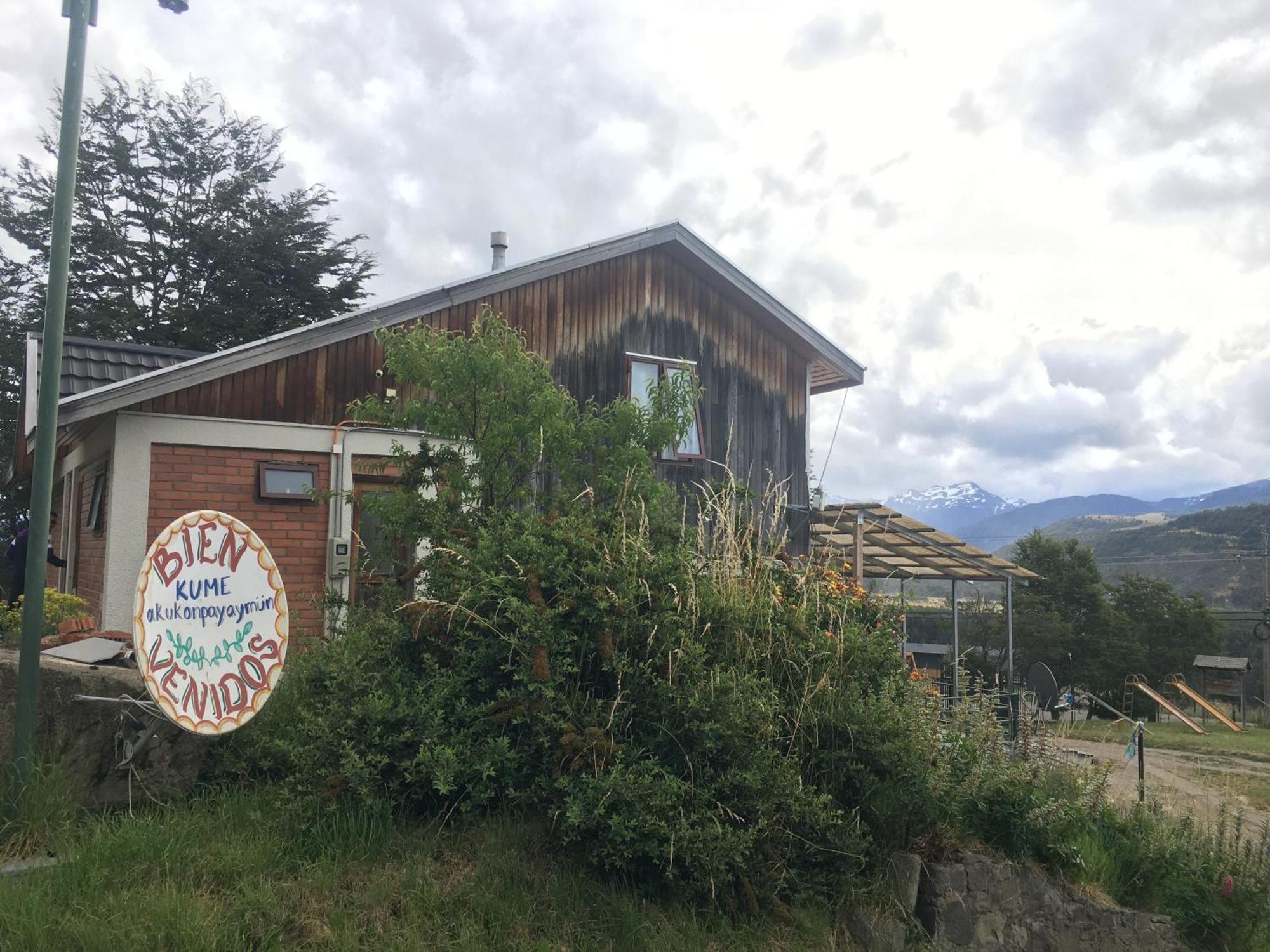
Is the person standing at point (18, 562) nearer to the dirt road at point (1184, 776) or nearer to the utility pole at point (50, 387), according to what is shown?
the utility pole at point (50, 387)

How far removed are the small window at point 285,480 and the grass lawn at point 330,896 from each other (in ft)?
16.8

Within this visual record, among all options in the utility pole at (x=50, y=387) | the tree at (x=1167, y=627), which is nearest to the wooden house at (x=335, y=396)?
the utility pole at (x=50, y=387)

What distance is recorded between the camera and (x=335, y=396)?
392 inches

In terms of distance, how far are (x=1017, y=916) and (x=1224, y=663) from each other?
2592 cm

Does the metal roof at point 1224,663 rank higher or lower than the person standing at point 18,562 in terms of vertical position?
lower

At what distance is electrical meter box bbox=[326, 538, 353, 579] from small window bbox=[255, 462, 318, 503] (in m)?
0.47

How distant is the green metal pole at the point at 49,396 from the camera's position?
15.0 ft

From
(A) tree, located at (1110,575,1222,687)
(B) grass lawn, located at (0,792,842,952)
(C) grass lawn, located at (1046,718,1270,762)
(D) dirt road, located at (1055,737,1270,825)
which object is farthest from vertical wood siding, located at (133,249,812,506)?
(A) tree, located at (1110,575,1222,687)

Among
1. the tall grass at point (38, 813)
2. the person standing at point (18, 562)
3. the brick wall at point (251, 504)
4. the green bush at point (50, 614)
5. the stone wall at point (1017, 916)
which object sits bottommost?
the stone wall at point (1017, 916)

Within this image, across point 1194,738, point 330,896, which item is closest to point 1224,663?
point 1194,738

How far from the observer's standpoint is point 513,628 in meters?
5.04

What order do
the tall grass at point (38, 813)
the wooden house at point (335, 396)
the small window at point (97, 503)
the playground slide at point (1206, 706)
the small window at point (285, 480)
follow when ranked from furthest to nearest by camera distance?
the playground slide at point (1206, 706)
the small window at point (97, 503)
the small window at point (285, 480)
the wooden house at point (335, 396)
the tall grass at point (38, 813)

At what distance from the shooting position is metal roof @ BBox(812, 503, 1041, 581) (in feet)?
45.4

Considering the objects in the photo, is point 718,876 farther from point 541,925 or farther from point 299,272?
point 299,272
